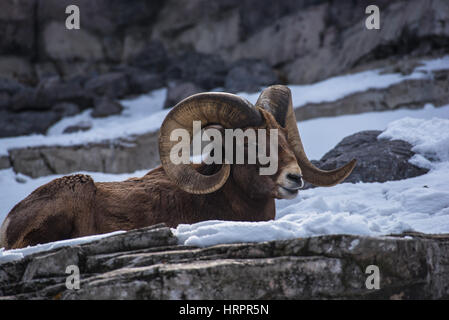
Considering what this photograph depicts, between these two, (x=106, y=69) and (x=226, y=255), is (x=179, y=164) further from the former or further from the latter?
(x=106, y=69)

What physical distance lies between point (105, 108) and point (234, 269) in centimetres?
2229

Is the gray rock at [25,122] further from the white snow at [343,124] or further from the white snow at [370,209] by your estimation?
the white snow at [370,209]

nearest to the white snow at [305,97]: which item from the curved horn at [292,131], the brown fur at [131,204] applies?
the curved horn at [292,131]

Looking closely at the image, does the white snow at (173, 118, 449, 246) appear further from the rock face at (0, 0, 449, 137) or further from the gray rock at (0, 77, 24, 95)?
the gray rock at (0, 77, 24, 95)

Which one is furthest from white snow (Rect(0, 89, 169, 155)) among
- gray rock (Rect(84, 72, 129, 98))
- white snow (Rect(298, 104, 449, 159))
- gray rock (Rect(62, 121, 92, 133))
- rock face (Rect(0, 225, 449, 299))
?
rock face (Rect(0, 225, 449, 299))

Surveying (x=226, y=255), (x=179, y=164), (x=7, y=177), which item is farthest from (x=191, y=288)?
(x=7, y=177)

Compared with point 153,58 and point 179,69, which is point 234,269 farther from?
point 153,58

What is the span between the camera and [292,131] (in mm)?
8055

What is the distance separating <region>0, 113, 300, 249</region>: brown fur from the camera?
6.45 metres

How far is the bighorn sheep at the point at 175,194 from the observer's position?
649cm

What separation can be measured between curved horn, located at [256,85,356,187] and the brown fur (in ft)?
1.47

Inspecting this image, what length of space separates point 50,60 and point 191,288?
96.3ft

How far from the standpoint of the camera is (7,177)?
49.6 ft

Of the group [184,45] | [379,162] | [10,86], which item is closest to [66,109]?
[10,86]
